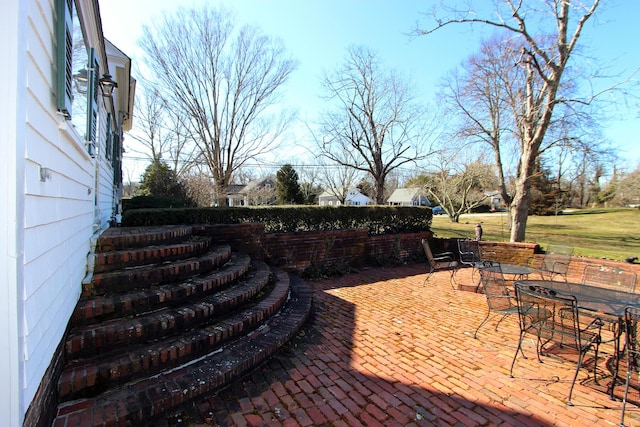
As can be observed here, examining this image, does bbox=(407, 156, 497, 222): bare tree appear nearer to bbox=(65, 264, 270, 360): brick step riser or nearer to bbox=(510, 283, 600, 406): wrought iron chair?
bbox=(510, 283, 600, 406): wrought iron chair

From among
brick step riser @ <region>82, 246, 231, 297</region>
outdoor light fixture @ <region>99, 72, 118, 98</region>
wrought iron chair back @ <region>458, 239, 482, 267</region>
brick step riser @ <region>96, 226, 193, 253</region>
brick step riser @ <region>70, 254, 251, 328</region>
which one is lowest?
wrought iron chair back @ <region>458, 239, 482, 267</region>

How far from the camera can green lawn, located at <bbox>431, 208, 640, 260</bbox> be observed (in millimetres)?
11586

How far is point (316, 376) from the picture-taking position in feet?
8.47

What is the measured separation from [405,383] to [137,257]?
2898 mm

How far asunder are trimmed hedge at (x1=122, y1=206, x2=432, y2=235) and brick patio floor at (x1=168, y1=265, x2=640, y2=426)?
9.80ft

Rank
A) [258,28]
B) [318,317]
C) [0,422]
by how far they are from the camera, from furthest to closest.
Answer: [258,28]
[318,317]
[0,422]

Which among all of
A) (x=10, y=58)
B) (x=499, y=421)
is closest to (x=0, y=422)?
(x=10, y=58)

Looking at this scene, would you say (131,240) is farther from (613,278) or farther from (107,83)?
(613,278)

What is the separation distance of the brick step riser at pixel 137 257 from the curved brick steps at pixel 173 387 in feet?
4.26

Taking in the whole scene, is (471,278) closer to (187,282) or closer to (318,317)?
(318,317)

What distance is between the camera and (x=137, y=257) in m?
3.08

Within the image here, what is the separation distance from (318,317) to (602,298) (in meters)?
3.16

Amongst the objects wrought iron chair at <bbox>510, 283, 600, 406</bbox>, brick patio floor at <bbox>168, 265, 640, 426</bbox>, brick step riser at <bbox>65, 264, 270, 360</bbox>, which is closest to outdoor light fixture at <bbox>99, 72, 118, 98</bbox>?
brick step riser at <bbox>65, 264, 270, 360</bbox>

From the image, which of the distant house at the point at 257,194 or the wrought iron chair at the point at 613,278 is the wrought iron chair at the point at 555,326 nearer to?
the wrought iron chair at the point at 613,278
